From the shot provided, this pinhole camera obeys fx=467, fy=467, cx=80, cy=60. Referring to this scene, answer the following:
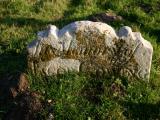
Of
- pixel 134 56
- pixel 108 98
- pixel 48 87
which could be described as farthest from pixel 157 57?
pixel 48 87

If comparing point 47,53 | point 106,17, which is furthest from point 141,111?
point 106,17

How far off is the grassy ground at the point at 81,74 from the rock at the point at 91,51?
0.60 feet

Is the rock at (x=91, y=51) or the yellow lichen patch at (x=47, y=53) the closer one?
the rock at (x=91, y=51)

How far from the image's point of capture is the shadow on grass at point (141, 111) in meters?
8.38

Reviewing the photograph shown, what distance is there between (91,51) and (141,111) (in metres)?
1.45

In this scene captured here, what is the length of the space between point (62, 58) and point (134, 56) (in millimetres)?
1361

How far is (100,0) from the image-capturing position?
13.4 m

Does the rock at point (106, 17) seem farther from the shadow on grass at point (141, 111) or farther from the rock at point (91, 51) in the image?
the shadow on grass at point (141, 111)

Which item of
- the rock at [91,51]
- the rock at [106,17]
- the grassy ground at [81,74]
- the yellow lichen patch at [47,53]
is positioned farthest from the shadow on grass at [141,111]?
the rock at [106,17]

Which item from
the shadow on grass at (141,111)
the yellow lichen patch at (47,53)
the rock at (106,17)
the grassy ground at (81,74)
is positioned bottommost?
the shadow on grass at (141,111)

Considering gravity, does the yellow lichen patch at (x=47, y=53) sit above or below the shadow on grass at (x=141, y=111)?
above

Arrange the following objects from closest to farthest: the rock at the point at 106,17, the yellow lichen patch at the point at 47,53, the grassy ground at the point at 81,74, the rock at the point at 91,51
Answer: the grassy ground at the point at 81,74 < the rock at the point at 91,51 < the yellow lichen patch at the point at 47,53 < the rock at the point at 106,17

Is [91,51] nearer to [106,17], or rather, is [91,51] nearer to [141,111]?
[141,111]

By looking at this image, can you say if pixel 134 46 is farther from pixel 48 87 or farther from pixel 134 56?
pixel 48 87
